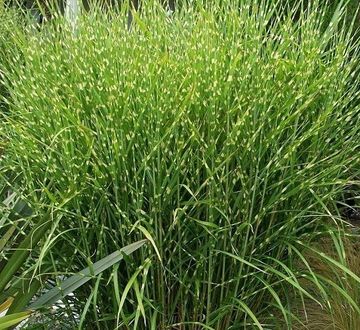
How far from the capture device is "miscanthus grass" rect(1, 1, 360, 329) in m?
2.17

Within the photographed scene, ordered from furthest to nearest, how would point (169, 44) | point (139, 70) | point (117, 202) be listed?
point (169, 44), point (139, 70), point (117, 202)

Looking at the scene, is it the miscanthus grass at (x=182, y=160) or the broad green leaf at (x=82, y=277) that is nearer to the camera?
the broad green leaf at (x=82, y=277)

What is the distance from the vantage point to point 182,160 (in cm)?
217

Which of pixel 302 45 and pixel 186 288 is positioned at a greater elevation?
pixel 302 45

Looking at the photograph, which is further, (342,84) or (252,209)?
(342,84)

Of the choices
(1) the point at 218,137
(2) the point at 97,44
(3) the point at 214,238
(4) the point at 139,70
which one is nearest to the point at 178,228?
(3) the point at 214,238

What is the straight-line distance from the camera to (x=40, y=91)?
229 cm

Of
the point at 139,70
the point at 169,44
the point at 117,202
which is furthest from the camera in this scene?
the point at 169,44

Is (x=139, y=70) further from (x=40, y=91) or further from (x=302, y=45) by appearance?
(x=302, y=45)

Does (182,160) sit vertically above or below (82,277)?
above

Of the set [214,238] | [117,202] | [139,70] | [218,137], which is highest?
[139,70]

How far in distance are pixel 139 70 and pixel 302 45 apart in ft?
1.89

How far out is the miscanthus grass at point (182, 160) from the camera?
2166mm

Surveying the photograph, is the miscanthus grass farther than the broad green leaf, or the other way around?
the miscanthus grass
